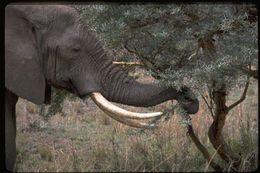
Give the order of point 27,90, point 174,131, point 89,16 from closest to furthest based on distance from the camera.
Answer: point 27,90, point 89,16, point 174,131

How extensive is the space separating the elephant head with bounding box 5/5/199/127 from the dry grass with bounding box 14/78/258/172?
38 centimetres

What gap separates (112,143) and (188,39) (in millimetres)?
2138

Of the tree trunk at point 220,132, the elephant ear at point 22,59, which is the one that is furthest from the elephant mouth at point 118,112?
the tree trunk at point 220,132

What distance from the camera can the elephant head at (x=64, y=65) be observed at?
3666 millimetres

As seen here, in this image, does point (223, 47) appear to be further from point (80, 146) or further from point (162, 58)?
point (80, 146)

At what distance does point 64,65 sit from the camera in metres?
3.82

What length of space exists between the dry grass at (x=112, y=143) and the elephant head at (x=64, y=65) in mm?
378

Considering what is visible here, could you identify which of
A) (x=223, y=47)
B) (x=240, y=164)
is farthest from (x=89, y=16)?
(x=240, y=164)

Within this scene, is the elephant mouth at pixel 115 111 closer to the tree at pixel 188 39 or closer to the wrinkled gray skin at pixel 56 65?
the wrinkled gray skin at pixel 56 65

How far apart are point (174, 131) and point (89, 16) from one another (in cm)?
223

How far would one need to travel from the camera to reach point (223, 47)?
4176mm

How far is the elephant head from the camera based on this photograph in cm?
367

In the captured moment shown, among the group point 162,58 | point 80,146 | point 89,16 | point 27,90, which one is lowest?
point 80,146

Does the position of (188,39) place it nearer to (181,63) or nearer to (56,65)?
(181,63)
